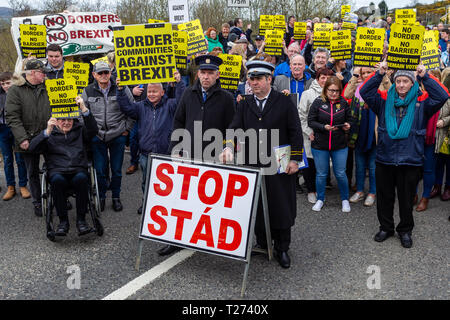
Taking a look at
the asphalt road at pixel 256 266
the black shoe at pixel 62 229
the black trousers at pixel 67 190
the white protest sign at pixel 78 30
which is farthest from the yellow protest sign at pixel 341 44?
the white protest sign at pixel 78 30

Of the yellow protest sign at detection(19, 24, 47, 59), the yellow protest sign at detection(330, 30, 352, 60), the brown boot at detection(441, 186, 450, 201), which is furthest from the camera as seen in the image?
the yellow protest sign at detection(330, 30, 352, 60)

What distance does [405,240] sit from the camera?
4.99 metres

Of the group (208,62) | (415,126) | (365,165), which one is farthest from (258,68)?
(365,165)

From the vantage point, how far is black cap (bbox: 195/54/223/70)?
4.82m

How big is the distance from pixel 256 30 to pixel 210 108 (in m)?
19.4

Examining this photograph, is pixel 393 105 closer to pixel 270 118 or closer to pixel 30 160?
pixel 270 118

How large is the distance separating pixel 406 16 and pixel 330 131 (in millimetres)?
4335

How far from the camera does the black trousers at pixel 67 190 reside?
5.21 metres

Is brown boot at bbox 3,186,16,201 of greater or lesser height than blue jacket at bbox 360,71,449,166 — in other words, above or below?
below

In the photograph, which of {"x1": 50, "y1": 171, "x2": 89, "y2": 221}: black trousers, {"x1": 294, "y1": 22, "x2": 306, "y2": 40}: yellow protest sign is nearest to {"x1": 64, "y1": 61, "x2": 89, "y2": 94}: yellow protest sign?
{"x1": 50, "y1": 171, "x2": 89, "y2": 221}: black trousers

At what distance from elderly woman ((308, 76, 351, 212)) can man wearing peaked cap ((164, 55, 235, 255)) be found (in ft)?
5.48

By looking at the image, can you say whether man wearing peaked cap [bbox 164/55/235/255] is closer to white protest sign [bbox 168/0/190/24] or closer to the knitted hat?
the knitted hat

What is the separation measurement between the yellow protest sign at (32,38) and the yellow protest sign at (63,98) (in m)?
2.71

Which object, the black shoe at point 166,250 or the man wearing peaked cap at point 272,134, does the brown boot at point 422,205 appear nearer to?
the man wearing peaked cap at point 272,134
